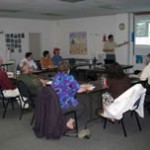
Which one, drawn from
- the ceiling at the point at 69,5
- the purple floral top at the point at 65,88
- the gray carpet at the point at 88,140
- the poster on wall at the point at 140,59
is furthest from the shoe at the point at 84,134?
the poster on wall at the point at 140,59

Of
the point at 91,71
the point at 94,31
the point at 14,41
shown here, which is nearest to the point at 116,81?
the point at 91,71

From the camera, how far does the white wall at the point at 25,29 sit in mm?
9234

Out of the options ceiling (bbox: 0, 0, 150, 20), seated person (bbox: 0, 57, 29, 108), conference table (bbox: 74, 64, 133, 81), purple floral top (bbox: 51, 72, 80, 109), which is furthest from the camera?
conference table (bbox: 74, 64, 133, 81)

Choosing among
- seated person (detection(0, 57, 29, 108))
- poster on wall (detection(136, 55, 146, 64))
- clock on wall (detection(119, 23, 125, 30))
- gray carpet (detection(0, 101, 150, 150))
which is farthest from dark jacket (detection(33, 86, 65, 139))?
clock on wall (detection(119, 23, 125, 30))

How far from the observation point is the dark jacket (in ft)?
11.6

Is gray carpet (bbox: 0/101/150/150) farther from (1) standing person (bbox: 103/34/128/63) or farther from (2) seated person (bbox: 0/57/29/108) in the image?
(1) standing person (bbox: 103/34/128/63)

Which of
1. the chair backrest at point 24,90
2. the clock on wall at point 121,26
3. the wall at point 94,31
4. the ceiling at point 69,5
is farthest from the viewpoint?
the wall at point 94,31

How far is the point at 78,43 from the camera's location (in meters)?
10.0

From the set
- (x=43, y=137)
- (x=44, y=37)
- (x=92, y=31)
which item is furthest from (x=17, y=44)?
(x=43, y=137)

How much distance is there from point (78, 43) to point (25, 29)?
2036 millimetres

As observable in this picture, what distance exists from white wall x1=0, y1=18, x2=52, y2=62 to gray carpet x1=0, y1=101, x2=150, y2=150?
5468mm

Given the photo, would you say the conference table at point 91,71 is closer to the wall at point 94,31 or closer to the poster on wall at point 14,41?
the wall at point 94,31

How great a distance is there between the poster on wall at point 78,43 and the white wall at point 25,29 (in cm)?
104

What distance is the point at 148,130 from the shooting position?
4.03m
